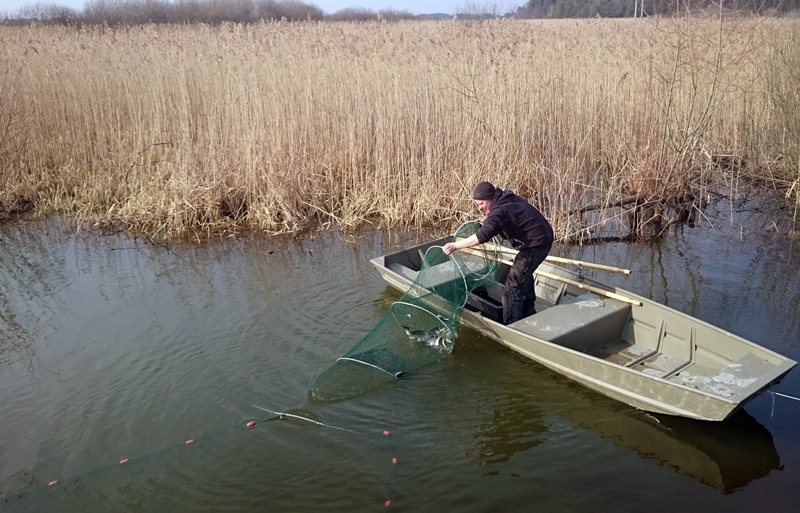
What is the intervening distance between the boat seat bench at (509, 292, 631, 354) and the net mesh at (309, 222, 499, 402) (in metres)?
0.65

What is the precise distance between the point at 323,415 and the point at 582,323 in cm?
236

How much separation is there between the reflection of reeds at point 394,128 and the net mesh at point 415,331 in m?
2.82

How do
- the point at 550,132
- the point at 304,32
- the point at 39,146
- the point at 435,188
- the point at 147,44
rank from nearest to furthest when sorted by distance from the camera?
the point at 550,132
the point at 435,188
the point at 39,146
the point at 147,44
the point at 304,32

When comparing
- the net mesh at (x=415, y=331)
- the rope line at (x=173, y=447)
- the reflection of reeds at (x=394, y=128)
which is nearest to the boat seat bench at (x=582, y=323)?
the net mesh at (x=415, y=331)

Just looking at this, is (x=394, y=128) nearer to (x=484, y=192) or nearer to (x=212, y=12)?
(x=484, y=192)

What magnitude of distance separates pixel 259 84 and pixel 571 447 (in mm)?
7525

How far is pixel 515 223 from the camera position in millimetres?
5750

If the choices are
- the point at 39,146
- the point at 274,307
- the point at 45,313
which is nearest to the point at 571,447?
the point at 274,307

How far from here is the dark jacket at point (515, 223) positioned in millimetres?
5672

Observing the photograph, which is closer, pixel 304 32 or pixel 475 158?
pixel 475 158

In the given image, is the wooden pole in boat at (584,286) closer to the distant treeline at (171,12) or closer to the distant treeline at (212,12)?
the distant treeline at (212,12)

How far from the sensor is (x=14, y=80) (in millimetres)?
10648

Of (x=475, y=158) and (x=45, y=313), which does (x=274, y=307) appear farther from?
(x=475, y=158)

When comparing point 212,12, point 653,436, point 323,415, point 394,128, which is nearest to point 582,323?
point 653,436
